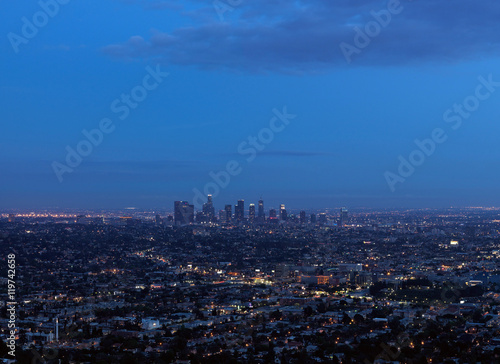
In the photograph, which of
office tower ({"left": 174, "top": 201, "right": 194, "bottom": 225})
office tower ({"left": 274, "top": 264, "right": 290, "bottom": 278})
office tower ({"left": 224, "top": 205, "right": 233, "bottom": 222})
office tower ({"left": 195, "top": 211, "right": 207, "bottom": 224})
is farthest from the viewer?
office tower ({"left": 224, "top": 205, "right": 233, "bottom": 222})

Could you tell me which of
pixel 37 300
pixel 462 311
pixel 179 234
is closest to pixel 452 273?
pixel 462 311

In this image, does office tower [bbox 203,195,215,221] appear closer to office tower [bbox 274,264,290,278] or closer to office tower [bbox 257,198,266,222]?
office tower [bbox 257,198,266,222]

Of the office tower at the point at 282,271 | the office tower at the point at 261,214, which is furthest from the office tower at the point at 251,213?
the office tower at the point at 282,271

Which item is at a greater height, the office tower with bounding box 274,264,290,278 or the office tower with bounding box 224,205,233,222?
the office tower with bounding box 224,205,233,222

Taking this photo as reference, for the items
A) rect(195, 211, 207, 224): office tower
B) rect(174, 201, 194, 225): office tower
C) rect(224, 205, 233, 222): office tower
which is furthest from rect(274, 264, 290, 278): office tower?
rect(224, 205, 233, 222): office tower

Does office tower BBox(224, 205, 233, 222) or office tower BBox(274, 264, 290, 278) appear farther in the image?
office tower BBox(224, 205, 233, 222)

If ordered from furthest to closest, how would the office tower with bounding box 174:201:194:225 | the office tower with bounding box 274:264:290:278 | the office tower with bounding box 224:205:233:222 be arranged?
the office tower with bounding box 224:205:233:222 < the office tower with bounding box 174:201:194:225 < the office tower with bounding box 274:264:290:278

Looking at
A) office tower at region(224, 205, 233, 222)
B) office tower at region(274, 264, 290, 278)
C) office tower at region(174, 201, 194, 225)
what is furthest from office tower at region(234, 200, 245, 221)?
office tower at region(274, 264, 290, 278)

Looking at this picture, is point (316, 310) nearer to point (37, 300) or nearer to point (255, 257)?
point (37, 300)
